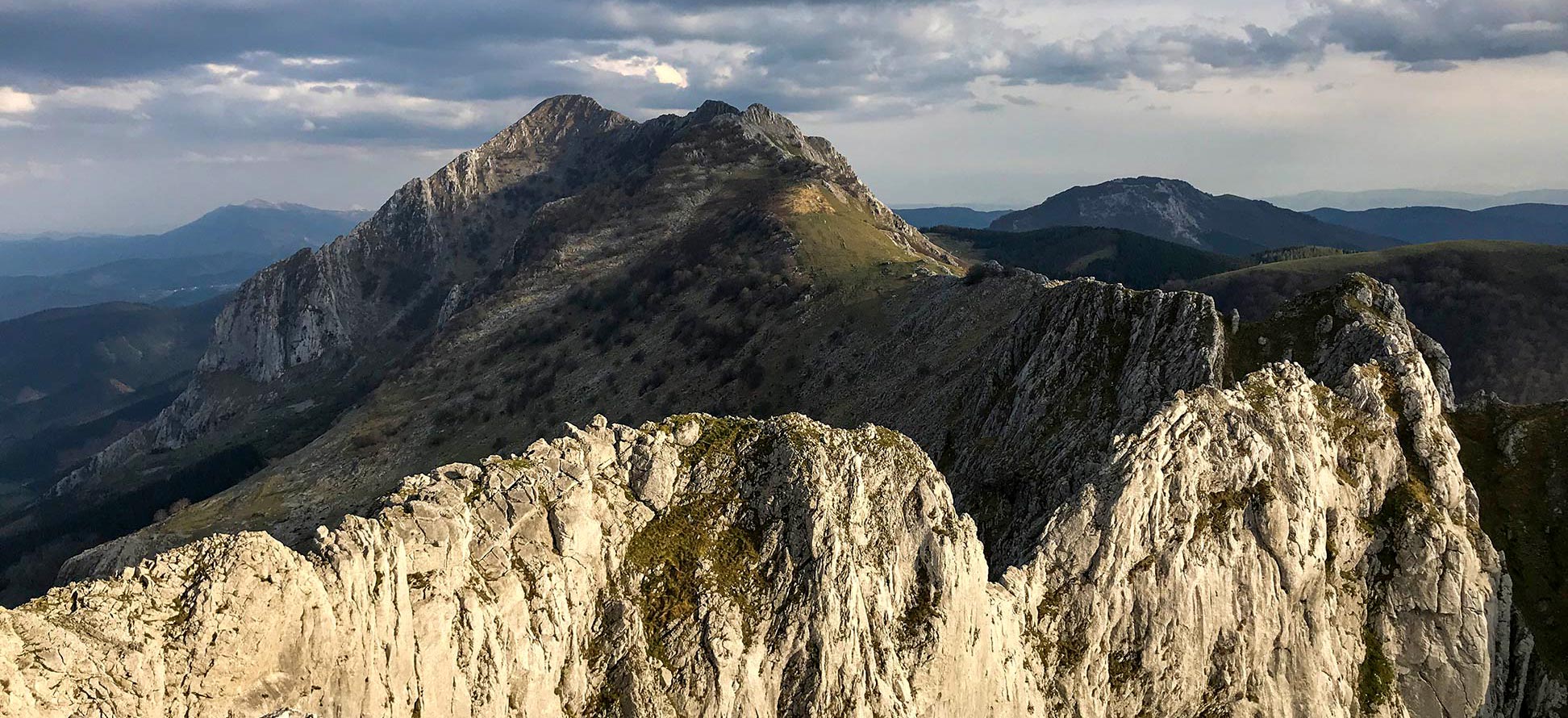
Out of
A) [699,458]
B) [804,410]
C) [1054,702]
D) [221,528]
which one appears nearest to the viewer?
[699,458]

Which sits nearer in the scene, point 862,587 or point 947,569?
point 862,587

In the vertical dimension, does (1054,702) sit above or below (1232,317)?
below

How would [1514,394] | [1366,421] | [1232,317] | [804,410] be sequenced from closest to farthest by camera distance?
[1366,421], [1232,317], [804,410], [1514,394]

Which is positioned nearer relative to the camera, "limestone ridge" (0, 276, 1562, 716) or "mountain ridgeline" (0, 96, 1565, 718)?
"limestone ridge" (0, 276, 1562, 716)

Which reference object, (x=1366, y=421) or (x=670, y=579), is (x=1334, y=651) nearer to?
(x=1366, y=421)

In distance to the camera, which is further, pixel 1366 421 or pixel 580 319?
pixel 580 319

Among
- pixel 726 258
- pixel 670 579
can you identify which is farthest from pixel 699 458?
pixel 726 258

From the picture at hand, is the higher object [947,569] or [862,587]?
[947,569]

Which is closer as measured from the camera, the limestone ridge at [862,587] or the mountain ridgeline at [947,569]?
the limestone ridge at [862,587]
